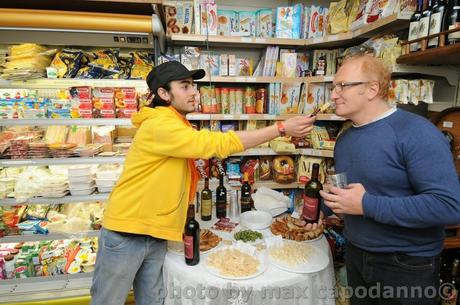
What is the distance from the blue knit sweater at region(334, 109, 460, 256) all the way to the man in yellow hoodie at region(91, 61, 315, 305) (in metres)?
0.37

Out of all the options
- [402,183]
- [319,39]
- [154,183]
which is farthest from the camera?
[319,39]

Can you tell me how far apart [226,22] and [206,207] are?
2.07 m

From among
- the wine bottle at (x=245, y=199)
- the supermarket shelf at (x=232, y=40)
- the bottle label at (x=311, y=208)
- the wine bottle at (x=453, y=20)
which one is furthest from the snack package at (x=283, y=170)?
the wine bottle at (x=453, y=20)

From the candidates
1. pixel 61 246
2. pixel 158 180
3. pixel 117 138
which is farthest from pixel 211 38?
pixel 61 246

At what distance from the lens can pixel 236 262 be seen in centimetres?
150

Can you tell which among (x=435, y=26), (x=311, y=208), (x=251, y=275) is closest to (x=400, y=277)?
(x=311, y=208)

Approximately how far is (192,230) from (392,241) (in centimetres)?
99

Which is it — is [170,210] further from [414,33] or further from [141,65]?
[414,33]

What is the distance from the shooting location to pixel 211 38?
281cm

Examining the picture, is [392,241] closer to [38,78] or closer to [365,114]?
[365,114]

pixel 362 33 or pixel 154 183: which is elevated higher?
pixel 362 33

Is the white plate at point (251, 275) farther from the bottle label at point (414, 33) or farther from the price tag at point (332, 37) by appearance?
the price tag at point (332, 37)

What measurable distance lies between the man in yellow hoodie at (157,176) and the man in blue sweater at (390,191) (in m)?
0.32

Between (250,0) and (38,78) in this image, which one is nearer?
(38,78)
